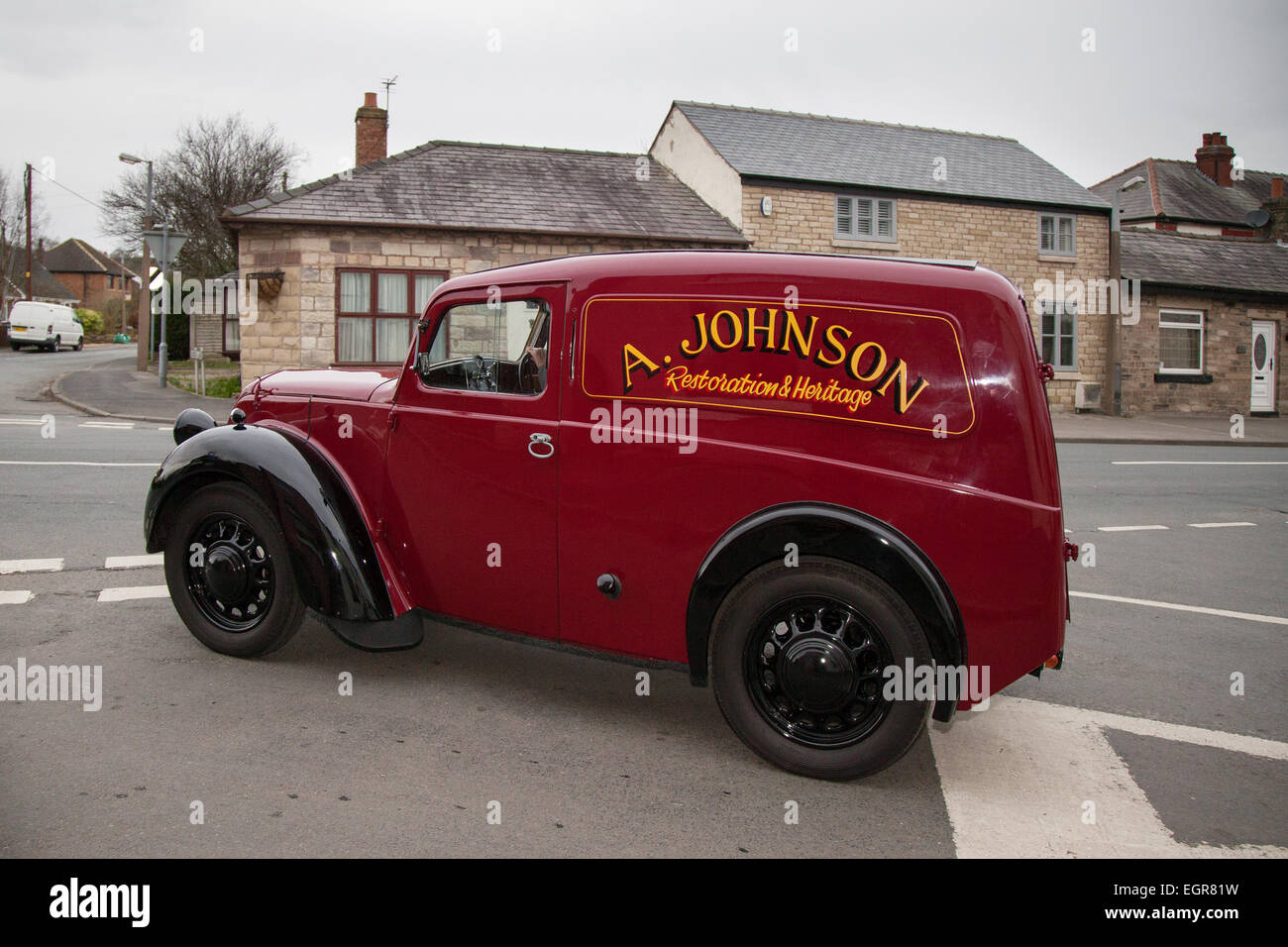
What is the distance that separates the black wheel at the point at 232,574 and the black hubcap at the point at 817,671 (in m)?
2.17

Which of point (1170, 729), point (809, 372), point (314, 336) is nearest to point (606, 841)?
point (809, 372)

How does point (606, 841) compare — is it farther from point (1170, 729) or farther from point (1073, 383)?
point (1073, 383)

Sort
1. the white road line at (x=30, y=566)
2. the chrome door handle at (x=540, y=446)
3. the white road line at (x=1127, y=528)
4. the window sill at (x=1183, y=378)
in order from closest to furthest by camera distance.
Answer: the chrome door handle at (x=540, y=446) → the white road line at (x=30, y=566) → the white road line at (x=1127, y=528) → the window sill at (x=1183, y=378)

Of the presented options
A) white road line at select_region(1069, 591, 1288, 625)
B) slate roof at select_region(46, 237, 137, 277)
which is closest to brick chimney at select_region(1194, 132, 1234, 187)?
white road line at select_region(1069, 591, 1288, 625)

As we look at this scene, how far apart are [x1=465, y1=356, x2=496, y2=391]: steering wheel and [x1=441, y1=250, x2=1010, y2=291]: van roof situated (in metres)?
0.40

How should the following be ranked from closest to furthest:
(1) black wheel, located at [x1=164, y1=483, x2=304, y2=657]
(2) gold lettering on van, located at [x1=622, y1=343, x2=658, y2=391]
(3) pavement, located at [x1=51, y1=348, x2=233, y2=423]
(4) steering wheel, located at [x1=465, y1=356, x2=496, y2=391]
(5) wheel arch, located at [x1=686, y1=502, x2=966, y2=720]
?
1. (5) wheel arch, located at [x1=686, y1=502, x2=966, y2=720]
2. (2) gold lettering on van, located at [x1=622, y1=343, x2=658, y2=391]
3. (4) steering wheel, located at [x1=465, y1=356, x2=496, y2=391]
4. (1) black wheel, located at [x1=164, y1=483, x2=304, y2=657]
5. (3) pavement, located at [x1=51, y1=348, x2=233, y2=423]

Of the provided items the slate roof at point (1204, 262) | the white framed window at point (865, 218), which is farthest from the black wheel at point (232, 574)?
the slate roof at point (1204, 262)

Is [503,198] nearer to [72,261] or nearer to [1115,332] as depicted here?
[1115,332]

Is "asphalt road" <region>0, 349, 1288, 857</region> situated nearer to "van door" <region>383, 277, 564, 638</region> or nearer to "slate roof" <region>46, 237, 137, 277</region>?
"van door" <region>383, 277, 564, 638</region>

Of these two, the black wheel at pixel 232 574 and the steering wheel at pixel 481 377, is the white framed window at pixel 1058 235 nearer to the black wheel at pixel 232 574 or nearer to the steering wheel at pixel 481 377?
the steering wheel at pixel 481 377

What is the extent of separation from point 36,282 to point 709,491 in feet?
295

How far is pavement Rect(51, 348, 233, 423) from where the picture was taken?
59.3 feet

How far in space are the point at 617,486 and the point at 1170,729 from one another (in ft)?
8.71

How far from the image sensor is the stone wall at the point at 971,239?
77.7 feet
